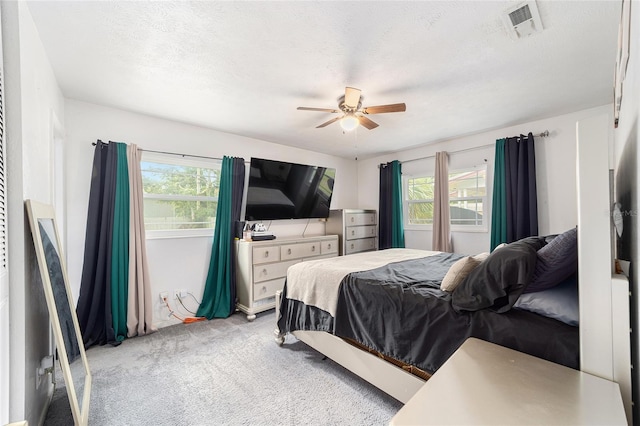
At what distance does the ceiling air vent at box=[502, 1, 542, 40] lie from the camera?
4.74 ft

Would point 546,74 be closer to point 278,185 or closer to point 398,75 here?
point 398,75

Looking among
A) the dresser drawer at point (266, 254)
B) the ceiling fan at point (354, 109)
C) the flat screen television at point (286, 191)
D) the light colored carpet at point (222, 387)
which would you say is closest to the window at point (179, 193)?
the flat screen television at point (286, 191)

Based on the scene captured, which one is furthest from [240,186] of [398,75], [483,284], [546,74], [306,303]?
[546,74]

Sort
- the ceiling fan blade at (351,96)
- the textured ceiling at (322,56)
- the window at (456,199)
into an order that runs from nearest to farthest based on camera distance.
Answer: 1. the textured ceiling at (322,56)
2. the ceiling fan blade at (351,96)
3. the window at (456,199)

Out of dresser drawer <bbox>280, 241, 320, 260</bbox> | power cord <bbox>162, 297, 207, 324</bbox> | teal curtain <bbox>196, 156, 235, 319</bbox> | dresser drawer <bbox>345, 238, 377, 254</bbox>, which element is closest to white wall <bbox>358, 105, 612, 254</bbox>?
dresser drawer <bbox>345, 238, 377, 254</bbox>

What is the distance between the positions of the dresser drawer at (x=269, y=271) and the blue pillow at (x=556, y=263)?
8.87 feet

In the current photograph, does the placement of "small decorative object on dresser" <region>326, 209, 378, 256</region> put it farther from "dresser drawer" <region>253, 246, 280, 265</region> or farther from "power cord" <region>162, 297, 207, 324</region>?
"power cord" <region>162, 297, 207, 324</region>

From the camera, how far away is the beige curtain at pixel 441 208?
3910mm

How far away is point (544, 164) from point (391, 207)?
2.07m

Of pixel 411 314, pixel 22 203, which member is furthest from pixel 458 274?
pixel 22 203

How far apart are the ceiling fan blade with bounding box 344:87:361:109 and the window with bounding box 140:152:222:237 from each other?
204 centimetres

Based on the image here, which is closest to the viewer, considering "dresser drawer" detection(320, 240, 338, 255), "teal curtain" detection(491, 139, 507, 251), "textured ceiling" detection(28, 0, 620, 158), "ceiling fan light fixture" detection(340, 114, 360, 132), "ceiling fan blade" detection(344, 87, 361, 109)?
"textured ceiling" detection(28, 0, 620, 158)

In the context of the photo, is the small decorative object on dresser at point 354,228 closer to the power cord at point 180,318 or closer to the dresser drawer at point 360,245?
the dresser drawer at point 360,245

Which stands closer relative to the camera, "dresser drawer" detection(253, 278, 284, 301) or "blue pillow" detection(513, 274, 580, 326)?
"blue pillow" detection(513, 274, 580, 326)
